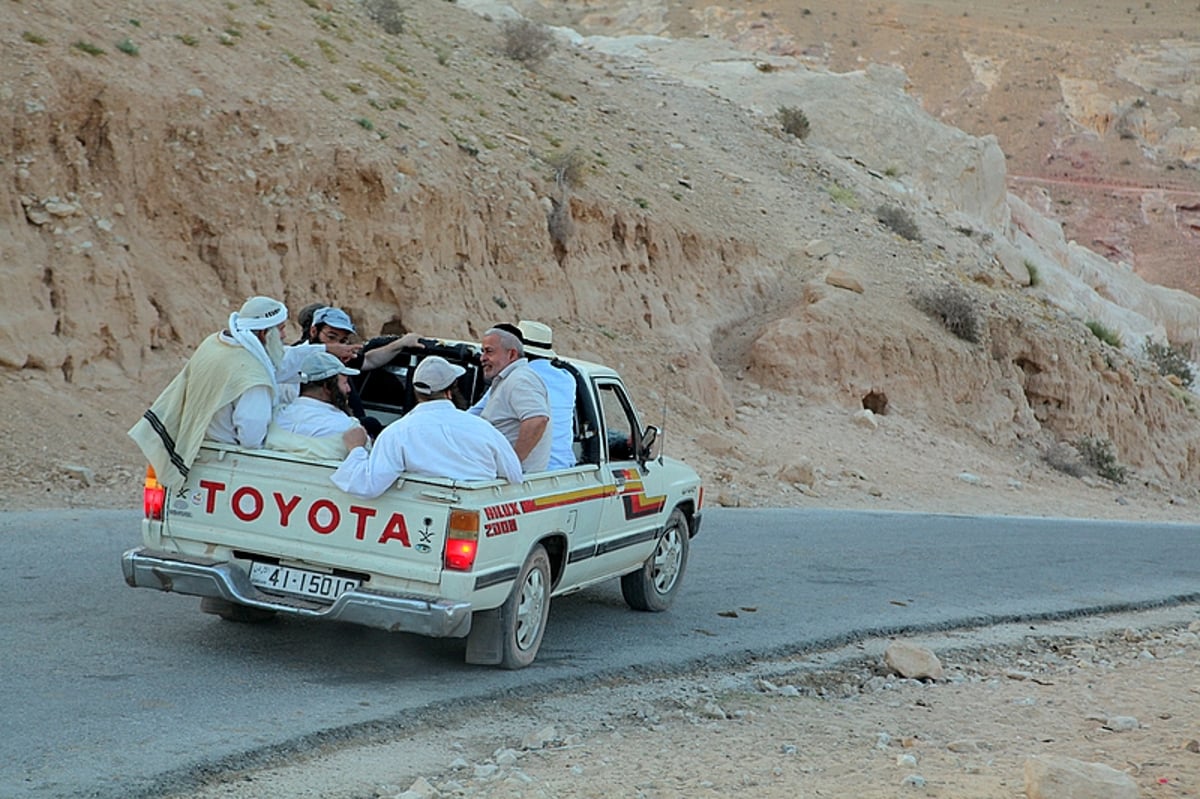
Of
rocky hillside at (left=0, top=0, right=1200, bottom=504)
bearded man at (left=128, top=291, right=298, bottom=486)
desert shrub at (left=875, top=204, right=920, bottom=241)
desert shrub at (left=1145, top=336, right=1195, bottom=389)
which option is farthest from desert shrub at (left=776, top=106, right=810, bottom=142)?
bearded man at (left=128, top=291, right=298, bottom=486)

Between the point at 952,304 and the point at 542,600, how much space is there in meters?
23.6

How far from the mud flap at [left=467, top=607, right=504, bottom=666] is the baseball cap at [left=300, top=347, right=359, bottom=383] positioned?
1.71m

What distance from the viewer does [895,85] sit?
48.6 m

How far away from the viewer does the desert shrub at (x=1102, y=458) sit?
28234 millimetres

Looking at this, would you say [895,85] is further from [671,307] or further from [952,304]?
[671,307]

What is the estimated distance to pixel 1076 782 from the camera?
A: 5387mm

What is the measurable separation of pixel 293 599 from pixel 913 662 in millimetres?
4160

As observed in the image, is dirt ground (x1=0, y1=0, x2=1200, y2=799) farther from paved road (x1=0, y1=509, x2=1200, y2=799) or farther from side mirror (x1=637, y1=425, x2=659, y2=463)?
side mirror (x1=637, y1=425, x2=659, y2=463)

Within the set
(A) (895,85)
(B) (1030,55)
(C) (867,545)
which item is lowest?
(C) (867,545)

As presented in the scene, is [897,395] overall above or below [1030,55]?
below

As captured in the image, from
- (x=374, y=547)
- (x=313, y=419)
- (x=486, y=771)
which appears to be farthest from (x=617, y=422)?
(x=486, y=771)

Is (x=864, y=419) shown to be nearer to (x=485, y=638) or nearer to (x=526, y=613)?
(x=526, y=613)

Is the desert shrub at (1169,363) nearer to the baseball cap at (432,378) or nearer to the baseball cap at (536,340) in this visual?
the baseball cap at (536,340)

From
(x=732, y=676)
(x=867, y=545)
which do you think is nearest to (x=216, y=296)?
(x=867, y=545)
